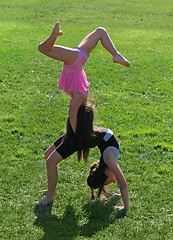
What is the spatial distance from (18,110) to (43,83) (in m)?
1.72

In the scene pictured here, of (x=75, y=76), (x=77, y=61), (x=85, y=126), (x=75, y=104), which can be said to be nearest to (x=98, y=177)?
(x=85, y=126)

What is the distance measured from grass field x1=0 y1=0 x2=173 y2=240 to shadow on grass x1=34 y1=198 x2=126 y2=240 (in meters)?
0.01

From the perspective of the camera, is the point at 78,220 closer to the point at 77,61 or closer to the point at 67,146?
the point at 67,146

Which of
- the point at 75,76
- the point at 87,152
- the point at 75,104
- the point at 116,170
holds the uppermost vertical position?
the point at 75,76

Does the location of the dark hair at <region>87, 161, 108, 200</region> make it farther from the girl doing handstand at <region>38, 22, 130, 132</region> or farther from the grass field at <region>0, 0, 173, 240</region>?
the girl doing handstand at <region>38, 22, 130, 132</region>

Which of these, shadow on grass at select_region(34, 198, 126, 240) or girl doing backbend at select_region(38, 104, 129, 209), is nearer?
shadow on grass at select_region(34, 198, 126, 240)

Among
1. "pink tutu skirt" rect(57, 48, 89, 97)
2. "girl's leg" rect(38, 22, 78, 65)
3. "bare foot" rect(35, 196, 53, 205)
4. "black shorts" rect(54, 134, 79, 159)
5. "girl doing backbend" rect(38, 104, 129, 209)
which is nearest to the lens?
"girl's leg" rect(38, 22, 78, 65)

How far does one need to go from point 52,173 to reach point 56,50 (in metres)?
1.57

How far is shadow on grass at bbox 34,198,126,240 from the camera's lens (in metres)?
3.90

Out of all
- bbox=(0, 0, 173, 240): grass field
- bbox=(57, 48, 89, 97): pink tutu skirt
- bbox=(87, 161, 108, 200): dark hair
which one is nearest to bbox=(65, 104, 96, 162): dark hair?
bbox=(57, 48, 89, 97): pink tutu skirt

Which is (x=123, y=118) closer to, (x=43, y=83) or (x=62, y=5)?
(x=43, y=83)

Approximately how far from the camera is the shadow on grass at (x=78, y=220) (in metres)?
3.90

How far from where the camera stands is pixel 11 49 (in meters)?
11.3

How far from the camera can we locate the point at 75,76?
12.2 feet
